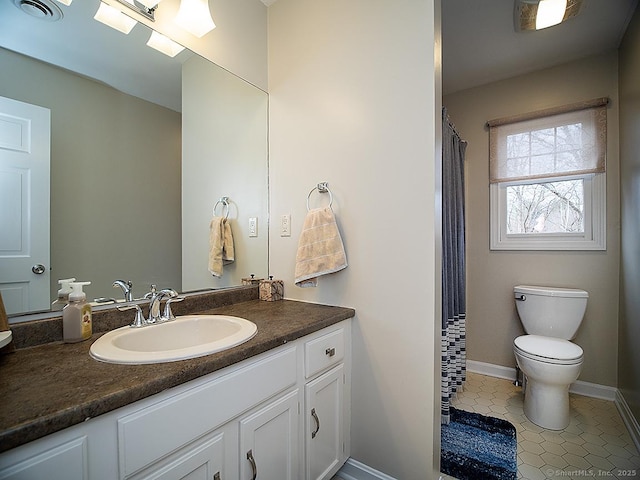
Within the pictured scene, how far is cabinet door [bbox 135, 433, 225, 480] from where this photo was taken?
70 cm

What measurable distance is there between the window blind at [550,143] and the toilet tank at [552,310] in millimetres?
898

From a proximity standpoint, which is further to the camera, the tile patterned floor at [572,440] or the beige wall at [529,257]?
the beige wall at [529,257]

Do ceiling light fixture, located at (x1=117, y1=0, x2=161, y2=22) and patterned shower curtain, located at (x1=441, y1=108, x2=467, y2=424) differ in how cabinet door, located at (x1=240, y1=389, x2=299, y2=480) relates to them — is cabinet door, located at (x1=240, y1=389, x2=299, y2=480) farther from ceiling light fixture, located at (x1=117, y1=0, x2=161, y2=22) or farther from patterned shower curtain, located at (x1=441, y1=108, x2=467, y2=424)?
ceiling light fixture, located at (x1=117, y1=0, x2=161, y2=22)

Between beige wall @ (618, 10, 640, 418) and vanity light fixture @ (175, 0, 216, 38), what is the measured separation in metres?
2.37

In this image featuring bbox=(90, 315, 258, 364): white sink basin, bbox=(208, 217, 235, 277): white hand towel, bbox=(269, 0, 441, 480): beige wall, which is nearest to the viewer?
bbox=(90, 315, 258, 364): white sink basin

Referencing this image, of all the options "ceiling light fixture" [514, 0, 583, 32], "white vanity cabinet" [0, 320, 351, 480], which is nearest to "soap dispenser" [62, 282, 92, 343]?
"white vanity cabinet" [0, 320, 351, 480]

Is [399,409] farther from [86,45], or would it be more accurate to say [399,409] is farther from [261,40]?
[261,40]

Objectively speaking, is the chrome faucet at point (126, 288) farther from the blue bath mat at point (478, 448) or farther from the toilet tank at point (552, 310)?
the toilet tank at point (552, 310)

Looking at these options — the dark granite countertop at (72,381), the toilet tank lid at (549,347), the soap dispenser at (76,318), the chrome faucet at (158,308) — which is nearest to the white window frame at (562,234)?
the toilet tank lid at (549,347)

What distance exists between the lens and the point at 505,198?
2463 mm

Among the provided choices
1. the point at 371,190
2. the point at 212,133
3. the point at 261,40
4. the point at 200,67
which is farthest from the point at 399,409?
the point at 261,40

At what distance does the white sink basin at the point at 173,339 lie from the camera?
788 mm

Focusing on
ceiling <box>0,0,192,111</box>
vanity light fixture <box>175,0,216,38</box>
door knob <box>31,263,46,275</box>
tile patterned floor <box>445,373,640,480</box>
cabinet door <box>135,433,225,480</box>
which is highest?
vanity light fixture <box>175,0,216,38</box>

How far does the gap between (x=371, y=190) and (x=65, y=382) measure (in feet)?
4.04
